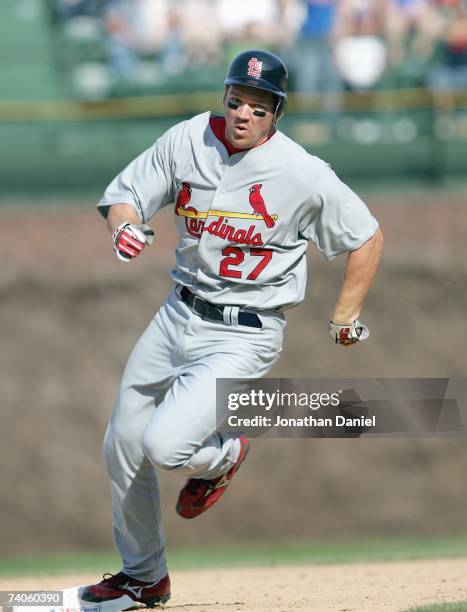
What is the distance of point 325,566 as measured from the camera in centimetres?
888

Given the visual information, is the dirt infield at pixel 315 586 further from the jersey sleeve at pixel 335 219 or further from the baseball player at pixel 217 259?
the jersey sleeve at pixel 335 219

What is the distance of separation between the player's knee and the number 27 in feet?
2.65

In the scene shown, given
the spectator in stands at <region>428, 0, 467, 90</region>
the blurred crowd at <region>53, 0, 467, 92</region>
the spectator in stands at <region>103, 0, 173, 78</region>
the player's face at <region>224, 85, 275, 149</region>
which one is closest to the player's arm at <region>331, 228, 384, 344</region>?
the player's face at <region>224, 85, 275, 149</region>

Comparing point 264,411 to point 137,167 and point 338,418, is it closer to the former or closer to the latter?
point 338,418

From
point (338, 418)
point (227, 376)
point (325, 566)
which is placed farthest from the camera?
point (325, 566)

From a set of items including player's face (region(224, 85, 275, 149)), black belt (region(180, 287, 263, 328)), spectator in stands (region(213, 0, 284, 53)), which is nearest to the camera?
player's face (region(224, 85, 275, 149))

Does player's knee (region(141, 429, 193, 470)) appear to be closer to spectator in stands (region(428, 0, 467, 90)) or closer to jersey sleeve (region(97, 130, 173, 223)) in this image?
jersey sleeve (region(97, 130, 173, 223))

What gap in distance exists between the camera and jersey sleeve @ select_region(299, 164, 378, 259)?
514cm

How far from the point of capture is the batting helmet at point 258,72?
499 cm

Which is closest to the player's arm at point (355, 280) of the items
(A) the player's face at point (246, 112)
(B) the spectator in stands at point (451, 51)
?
(A) the player's face at point (246, 112)

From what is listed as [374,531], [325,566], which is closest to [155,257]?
[374,531]

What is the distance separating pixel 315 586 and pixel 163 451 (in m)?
2.54

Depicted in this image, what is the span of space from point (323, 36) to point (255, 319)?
279 inches

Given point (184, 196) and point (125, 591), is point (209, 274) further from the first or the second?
point (125, 591)
